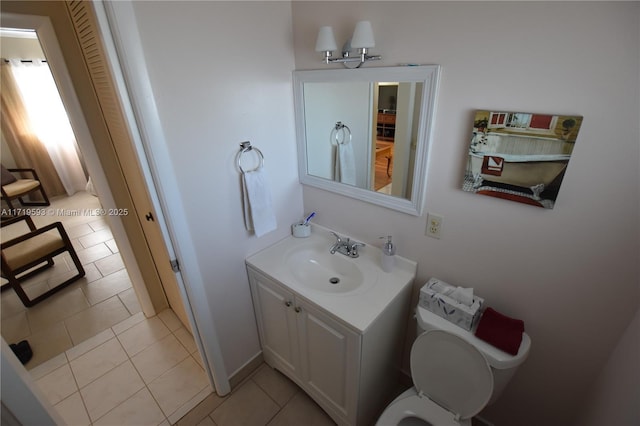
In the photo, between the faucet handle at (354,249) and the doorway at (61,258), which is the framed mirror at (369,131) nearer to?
the faucet handle at (354,249)

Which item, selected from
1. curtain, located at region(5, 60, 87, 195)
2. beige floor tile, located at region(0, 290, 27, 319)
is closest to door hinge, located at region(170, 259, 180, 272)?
beige floor tile, located at region(0, 290, 27, 319)

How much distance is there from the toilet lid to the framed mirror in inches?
23.2

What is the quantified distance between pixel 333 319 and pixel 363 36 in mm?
1210

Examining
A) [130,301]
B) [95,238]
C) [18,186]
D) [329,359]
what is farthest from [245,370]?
[18,186]

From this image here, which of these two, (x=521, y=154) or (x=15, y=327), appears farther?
(x=15, y=327)

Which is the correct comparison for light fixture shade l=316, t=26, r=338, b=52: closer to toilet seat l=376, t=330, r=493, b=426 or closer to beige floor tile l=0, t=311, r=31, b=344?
toilet seat l=376, t=330, r=493, b=426

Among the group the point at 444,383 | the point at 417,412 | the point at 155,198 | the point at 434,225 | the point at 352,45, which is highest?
the point at 352,45

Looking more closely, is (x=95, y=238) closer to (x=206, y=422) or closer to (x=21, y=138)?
(x=21, y=138)

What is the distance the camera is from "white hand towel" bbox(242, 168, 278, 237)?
4.99 ft

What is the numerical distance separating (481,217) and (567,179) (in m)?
0.32

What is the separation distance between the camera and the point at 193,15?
3.83 feet

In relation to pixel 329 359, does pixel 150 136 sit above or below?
above

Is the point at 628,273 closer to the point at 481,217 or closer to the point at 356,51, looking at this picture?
the point at 481,217

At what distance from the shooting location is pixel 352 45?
121cm
